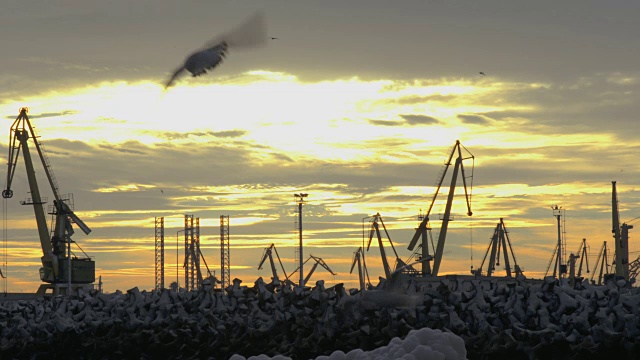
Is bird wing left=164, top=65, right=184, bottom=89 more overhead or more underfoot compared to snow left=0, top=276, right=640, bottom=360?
more overhead

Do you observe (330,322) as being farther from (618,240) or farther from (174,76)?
(618,240)

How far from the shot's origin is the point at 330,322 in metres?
16.6

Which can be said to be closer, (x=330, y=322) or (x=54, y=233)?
(x=330, y=322)

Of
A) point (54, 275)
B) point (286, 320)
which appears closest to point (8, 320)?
point (286, 320)

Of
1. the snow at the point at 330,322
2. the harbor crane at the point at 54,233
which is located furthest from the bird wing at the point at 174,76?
the harbor crane at the point at 54,233

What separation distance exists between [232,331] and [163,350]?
144 centimetres

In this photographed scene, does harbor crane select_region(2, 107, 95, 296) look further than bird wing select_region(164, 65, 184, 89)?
Yes

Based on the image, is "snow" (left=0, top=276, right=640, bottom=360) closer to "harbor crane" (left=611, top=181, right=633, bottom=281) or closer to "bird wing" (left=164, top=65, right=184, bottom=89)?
"bird wing" (left=164, top=65, right=184, bottom=89)

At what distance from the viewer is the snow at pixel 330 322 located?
→ 14930 millimetres

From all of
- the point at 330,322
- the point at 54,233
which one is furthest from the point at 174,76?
the point at 54,233

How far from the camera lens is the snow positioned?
588 inches

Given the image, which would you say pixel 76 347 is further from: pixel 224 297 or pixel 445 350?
pixel 445 350

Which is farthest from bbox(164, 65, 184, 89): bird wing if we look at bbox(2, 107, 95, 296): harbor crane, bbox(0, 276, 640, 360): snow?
bbox(2, 107, 95, 296): harbor crane

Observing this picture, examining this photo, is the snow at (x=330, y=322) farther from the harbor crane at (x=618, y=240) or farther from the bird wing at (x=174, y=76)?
the harbor crane at (x=618, y=240)
